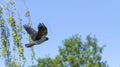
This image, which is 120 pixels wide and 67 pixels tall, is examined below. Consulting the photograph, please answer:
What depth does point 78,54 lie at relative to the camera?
33.6 m

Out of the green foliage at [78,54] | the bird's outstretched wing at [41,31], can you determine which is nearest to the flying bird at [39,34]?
the bird's outstretched wing at [41,31]

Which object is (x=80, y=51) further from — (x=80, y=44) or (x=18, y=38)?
(x=18, y=38)

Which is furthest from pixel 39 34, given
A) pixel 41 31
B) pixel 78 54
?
pixel 78 54

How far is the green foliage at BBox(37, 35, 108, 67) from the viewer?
3306 cm

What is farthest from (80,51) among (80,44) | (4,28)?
(4,28)

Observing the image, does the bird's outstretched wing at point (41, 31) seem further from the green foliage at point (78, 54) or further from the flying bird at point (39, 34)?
the green foliage at point (78, 54)

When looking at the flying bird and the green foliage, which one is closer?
the flying bird

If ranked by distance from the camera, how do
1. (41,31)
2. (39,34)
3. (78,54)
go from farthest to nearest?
(78,54) < (39,34) < (41,31)

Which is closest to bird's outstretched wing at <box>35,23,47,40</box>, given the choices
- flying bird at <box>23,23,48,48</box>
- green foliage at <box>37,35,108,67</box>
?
flying bird at <box>23,23,48,48</box>

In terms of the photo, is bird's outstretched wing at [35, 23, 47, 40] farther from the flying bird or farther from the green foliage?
the green foliage

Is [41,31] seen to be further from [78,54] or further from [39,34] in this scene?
[78,54]

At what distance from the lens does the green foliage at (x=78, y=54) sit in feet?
108

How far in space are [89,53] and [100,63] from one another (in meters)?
1.19

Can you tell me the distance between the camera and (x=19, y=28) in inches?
709
